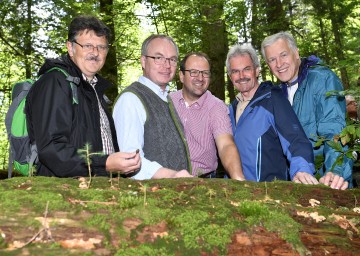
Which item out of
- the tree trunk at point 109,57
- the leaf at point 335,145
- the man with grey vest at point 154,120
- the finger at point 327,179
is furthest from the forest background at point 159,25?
the man with grey vest at point 154,120

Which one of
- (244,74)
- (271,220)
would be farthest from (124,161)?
(244,74)

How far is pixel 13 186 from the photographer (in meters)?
2.52

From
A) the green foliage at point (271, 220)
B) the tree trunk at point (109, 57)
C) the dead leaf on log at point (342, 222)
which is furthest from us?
the tree trunk at point (109, 57)

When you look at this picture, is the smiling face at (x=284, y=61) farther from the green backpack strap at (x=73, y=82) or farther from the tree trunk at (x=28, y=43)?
the tree trunk at (x=28, y=43)

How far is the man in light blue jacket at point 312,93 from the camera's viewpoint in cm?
432

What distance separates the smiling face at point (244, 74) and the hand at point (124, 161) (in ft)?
7.57

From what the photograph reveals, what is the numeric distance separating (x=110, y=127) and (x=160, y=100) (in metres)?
0.67

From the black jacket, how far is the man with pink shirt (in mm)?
1696

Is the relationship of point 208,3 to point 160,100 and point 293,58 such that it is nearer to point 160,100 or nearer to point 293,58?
point 293,58

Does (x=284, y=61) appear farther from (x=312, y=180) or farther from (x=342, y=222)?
(x=342, y=222)

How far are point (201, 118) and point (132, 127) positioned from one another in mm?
1568

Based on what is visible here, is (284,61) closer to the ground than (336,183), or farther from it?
farther from it

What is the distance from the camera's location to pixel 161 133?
4.04m

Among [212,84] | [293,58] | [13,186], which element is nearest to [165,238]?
[13,186]
